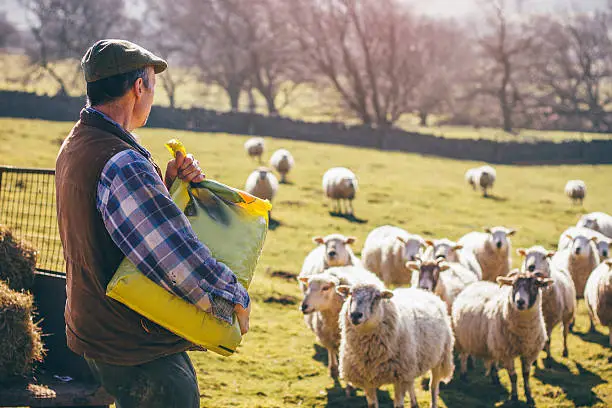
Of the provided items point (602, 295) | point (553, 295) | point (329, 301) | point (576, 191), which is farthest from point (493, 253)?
point (576, 191)

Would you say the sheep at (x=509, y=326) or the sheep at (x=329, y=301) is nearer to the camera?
the sheep at (x=329, y=301)

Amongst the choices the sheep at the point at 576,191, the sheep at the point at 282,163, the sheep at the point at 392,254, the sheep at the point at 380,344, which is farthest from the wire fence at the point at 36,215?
the sheep at the point at 576,191

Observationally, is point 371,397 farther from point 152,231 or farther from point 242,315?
point 152,231

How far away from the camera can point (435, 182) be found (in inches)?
1078

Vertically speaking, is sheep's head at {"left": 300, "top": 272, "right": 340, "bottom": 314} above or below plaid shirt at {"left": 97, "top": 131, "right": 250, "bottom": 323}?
below

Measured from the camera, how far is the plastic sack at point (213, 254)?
256 cm

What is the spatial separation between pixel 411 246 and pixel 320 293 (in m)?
4.66

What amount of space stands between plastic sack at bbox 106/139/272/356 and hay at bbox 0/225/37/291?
286 centimetres

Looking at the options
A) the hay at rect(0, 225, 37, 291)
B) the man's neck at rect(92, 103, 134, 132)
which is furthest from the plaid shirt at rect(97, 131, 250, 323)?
the hay at rect(0, 225, 37, 291)

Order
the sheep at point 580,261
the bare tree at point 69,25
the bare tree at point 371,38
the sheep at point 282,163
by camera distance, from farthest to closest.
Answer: the bare tree at point 69,25, the bare tree at point 371,38, the sheep at point 282,163, the sheep at point 580,261

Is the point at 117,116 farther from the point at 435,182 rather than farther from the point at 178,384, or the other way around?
the point at 435,182

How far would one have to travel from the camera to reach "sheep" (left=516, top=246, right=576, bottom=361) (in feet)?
33.0

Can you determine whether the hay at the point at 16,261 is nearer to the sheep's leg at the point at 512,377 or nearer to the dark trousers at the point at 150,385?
the dark trousers at the point at 150,385

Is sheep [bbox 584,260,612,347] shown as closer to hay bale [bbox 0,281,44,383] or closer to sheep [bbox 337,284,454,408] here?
sheep [bbox 337,284,454,408]
